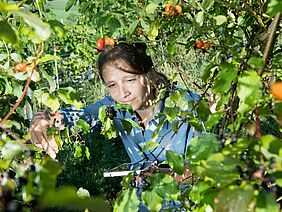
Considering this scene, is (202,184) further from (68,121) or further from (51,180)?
(68,121)

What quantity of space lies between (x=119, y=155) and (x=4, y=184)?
369cm

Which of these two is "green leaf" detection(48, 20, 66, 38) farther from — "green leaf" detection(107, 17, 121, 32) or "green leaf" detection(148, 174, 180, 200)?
"green leaf" detection(107, 17, 121, 32)

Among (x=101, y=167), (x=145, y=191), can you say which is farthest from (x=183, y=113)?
(x=101, y=167)

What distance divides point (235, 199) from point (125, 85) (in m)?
1.42

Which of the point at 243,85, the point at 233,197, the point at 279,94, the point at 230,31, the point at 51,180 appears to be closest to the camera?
the point at 51,180

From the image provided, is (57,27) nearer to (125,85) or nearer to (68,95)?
(68,95)

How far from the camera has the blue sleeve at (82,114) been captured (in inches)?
70.5

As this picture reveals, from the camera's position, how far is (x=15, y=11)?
2.18 feet

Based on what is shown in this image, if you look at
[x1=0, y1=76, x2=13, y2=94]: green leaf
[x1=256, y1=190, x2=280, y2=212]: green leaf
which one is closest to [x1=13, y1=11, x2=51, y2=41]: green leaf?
[x1=256, y1=190, x2=280, y2=212]: green leaf

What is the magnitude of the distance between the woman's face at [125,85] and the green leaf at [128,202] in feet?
3.30

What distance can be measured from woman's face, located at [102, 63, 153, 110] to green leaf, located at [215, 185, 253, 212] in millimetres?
1369

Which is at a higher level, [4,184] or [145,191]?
[4,184]

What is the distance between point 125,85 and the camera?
2.02 m

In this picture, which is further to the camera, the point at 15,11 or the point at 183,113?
the point at 183,113
